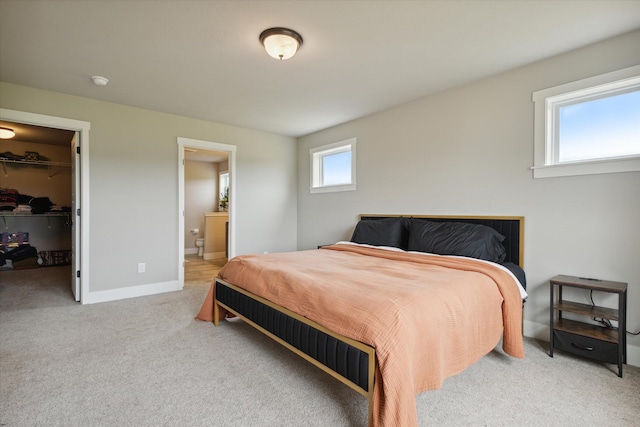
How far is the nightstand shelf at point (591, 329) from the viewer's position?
6.82ft

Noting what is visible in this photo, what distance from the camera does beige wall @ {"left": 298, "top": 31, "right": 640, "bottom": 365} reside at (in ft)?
7.64

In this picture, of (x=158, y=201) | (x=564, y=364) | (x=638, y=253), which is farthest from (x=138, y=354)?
(x=638, y=253)

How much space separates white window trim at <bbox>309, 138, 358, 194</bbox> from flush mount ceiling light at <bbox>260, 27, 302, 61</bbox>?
7.37 feet

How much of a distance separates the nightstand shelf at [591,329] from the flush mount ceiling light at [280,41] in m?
2.67

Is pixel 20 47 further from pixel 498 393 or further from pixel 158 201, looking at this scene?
pixel 498 393

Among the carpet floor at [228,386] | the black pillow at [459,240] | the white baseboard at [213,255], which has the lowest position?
the carpet floor at [228,386]

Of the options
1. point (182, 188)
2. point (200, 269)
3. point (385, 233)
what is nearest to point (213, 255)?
point (200, 269)

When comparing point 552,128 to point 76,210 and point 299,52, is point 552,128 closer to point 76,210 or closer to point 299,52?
point 299,52

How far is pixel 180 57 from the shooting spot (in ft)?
8.71

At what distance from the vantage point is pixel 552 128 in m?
2.69

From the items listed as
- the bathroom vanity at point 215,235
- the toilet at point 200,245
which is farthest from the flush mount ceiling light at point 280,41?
the toilet at point 200,245

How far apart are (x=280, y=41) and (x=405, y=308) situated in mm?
2023

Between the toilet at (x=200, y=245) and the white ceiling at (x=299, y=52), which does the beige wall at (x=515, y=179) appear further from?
the toilet at (x=200, y=245)

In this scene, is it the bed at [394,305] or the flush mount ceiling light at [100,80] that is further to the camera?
the flush mount ceiling light at [100,80]
